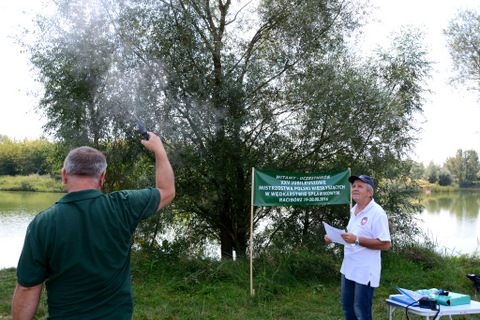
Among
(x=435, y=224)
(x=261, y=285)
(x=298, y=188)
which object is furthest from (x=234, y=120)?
(x=435, y=224)

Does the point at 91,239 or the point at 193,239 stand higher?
the point at 91,239

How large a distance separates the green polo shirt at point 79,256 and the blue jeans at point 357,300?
2.48 meters

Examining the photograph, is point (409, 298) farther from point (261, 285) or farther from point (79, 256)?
point (79, 256)

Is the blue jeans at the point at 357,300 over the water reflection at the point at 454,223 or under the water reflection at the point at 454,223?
over

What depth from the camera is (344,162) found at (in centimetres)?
830

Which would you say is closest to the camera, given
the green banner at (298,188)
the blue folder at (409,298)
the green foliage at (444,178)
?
the blue folder at (409,298)

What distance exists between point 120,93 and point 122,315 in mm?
5967

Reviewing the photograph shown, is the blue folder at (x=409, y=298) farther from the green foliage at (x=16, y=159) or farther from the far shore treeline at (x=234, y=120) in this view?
the green foliage at (x=16, y=159)

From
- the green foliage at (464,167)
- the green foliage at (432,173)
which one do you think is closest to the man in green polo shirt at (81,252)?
the green foliage at (432,173)

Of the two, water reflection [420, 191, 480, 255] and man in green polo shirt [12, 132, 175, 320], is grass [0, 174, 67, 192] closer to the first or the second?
water reflection [420, 191, 480, 255]

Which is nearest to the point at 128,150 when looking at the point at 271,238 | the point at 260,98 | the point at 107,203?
the point at 260,98

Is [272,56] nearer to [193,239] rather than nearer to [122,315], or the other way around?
[193,239]

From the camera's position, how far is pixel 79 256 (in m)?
1.74

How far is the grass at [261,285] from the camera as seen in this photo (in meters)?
5.32
